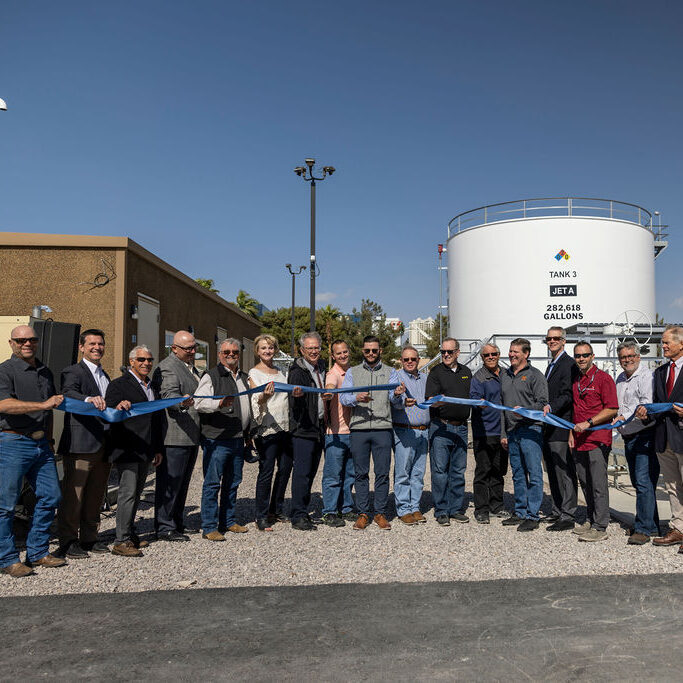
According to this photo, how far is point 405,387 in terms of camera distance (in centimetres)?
661

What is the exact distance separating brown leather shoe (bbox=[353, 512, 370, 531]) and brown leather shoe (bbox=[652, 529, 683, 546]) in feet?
9.18

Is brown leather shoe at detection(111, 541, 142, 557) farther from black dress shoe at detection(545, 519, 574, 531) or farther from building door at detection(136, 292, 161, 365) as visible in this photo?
building door at detection(136, 292, 161, 365)

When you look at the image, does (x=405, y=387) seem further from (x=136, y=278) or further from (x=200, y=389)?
(x=136, y=278)

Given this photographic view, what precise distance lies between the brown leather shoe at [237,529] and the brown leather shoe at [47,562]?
166 cm

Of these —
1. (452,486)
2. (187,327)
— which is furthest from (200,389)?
(187,327)

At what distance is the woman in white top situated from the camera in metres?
6.33

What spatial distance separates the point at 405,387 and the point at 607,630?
3.28 meters

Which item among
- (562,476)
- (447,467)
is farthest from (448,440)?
(562,476)

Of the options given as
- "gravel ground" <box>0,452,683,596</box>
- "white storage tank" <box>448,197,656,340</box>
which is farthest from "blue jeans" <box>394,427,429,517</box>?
"white storage tank" <box>448,197,656,340</box>

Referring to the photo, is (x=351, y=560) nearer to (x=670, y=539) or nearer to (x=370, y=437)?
(x=370, y=437)

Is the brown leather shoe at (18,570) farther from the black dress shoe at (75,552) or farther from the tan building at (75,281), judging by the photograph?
the tan building at (75,281)

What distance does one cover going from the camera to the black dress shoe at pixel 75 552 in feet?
17.5

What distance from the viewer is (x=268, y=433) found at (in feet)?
20.8

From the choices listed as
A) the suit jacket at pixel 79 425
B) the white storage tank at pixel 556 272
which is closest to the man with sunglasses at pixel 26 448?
the suit jacket at pixel 79 425
